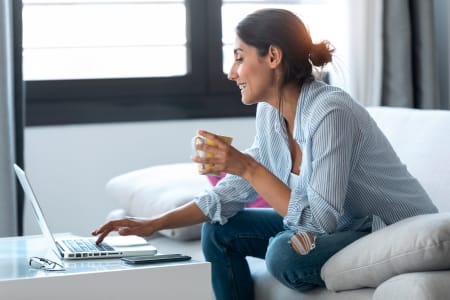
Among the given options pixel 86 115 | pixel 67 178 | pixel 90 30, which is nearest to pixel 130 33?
pixel 90 30

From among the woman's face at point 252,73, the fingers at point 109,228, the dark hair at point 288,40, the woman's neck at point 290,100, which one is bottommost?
the fingers at point 109,228

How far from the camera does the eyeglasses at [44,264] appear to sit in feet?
5.73

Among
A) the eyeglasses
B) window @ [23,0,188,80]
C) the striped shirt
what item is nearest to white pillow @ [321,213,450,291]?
the striped shirt

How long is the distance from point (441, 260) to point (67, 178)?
2.06 m

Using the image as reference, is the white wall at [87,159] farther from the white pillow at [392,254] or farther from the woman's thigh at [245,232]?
the white pillow at [392,254]

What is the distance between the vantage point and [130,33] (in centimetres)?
366

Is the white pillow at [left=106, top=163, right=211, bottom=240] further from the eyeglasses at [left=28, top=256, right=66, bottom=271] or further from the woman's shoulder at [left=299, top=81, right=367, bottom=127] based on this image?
the eyeglasses at [left=28, top=256, right=66, bottom=271]

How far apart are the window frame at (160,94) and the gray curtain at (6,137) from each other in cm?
43

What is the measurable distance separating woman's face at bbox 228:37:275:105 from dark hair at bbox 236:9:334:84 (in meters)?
0.02

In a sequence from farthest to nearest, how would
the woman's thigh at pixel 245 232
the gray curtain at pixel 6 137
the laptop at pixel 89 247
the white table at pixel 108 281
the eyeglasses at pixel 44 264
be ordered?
1. the gray curtain at pixel 6 137
2. the woman's thigh at pixel 245 232
3. the laptop at pixel 89 247
4. the eyeglasses at pixel 44 264
5. the white table at pixel 108 281

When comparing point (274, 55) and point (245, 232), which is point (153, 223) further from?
point (274, 55)

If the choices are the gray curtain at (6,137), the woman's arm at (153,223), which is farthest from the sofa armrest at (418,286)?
the gray curtain at (6,137)

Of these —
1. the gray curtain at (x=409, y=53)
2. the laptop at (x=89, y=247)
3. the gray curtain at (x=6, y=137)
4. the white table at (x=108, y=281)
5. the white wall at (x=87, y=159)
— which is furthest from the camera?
the gray curtain at (x=409, y=53)

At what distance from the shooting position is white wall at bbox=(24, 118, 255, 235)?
11.4 feet
